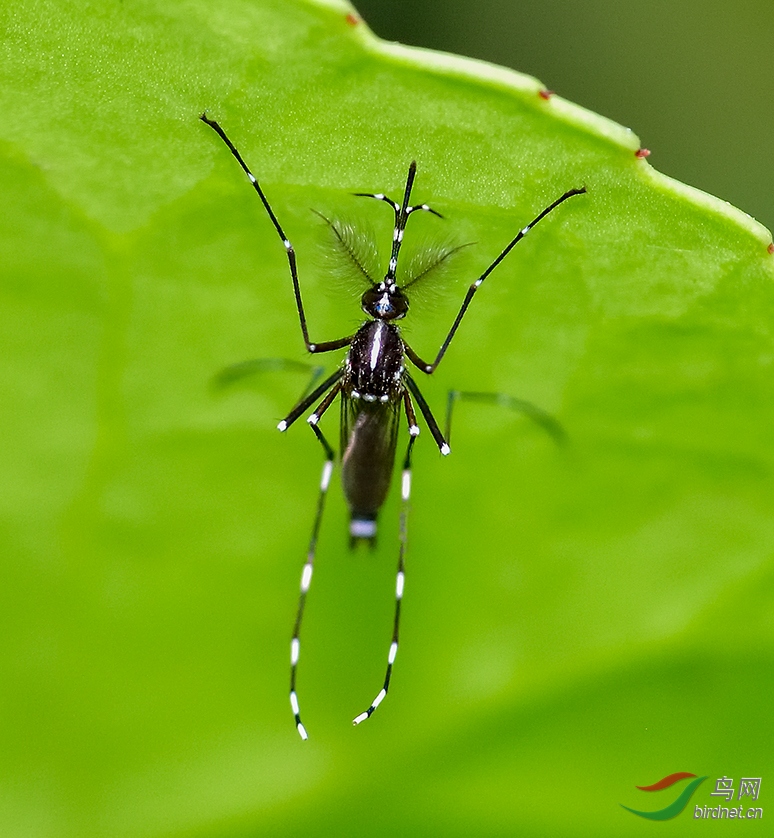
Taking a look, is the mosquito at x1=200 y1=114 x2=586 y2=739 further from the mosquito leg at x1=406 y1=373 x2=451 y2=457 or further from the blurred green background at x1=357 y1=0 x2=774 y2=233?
the blurred green background at x1=357 y1=0 x2=774 y2=233

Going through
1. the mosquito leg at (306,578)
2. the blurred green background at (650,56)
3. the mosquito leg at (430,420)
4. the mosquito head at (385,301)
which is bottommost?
the mosquito leg at (306,578)

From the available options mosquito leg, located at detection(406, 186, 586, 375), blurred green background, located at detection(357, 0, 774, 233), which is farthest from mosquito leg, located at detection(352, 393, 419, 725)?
blurred green background, located at detection(357, 0, 774, 233)

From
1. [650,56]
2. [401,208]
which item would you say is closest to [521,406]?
[401,208]

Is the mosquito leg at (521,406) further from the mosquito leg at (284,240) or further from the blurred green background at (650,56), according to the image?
the blurred green background at (650,56)

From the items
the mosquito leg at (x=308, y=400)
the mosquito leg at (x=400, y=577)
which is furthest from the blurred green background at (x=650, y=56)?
the mosquito leg at (x=400, y=577)

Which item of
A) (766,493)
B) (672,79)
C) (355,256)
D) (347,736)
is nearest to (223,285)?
(355,256)

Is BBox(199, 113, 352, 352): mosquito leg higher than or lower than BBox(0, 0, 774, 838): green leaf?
higher

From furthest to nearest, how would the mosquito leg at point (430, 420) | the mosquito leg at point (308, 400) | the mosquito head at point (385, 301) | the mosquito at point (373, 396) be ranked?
the mosquito head at point (385, 301)
the mosquito leg at point (308, 400)
the mosquito leg at point (430, 420)
the mosquito at point (373, 396)
